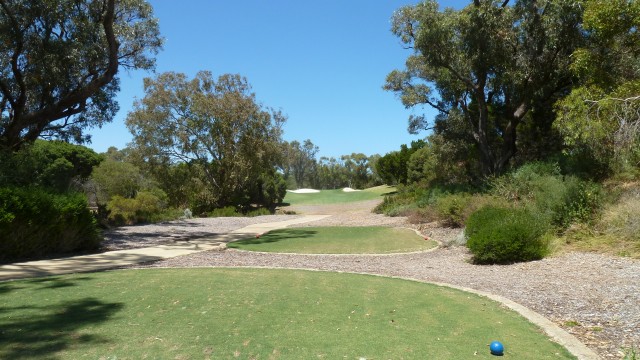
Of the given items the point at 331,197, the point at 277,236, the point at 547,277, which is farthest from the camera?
the point at 331,197

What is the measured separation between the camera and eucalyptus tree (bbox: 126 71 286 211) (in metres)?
29.3

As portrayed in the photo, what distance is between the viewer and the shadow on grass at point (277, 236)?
50.0ft

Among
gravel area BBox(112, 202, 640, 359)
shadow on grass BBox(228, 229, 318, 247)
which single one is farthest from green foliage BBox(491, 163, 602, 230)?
shadow on grass BBox(228, 229, 318, 247)

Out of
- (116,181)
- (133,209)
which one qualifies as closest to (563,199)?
(133,209)

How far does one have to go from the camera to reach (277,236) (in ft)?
55.9

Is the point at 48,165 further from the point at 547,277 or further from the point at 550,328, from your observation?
the point at 550,328

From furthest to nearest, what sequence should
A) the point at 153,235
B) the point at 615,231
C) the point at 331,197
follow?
the point at 331,197 → the point at 153,235 → the point at 615,231

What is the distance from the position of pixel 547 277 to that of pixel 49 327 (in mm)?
8137

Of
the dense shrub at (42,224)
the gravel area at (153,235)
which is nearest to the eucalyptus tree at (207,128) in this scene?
the gravel area at (153,235)

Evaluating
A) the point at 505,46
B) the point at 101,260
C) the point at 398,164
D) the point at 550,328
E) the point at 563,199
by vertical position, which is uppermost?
the point at 505,46

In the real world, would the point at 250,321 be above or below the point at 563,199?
below

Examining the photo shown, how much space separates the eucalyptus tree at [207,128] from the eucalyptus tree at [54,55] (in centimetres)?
1246

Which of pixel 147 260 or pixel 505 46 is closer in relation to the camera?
pixel 147 260

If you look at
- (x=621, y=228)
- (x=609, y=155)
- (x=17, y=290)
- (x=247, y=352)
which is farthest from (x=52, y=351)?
(x=609, y=155)
